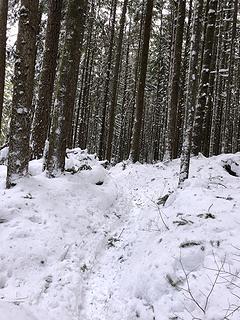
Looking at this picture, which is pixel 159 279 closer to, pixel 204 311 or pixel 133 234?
pixel 204 311

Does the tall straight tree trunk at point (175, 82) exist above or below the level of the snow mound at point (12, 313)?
above

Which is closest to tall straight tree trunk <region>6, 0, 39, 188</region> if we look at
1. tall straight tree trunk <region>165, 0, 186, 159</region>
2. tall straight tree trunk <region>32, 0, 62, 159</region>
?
tall straight tree trunk <region>32, 0, 62, 159</region>

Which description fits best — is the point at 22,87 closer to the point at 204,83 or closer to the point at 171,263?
the point at 171,263

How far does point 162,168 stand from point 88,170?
5641 millimetres

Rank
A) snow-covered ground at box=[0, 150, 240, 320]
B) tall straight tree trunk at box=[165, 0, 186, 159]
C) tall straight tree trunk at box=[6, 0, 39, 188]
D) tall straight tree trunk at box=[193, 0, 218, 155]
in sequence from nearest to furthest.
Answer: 1. snow-covered ground at box=[0, 150, 240, 320]
2. tall straight tree trunk at box=[6, 0, 39, 188]
3. tall straight tree trunk at box=[193, 0, 218, 155]
4. tall straight tree trunk at box=[165, 0, 186, 159]

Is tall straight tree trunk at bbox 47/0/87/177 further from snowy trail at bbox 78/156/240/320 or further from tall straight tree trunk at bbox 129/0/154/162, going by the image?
tall straight tree trunk at bbox 129/0/154/162

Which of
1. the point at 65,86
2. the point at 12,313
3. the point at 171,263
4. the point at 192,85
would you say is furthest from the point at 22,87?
the point at 12,313

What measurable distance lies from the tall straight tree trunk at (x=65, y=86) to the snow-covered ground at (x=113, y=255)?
553mm

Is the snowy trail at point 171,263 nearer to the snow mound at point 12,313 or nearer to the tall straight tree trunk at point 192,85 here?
the snow mound at point 12,313

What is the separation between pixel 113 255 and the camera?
24.0 feet

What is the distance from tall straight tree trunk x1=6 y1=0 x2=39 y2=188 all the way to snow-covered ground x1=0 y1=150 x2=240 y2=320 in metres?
0.50

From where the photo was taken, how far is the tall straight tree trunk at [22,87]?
829 centimetres

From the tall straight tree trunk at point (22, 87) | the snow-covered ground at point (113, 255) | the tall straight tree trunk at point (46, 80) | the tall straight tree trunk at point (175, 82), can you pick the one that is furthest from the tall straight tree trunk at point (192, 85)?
the tall straight tree trunk at point (175, 82)

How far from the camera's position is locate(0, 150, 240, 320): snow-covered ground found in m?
4.93
